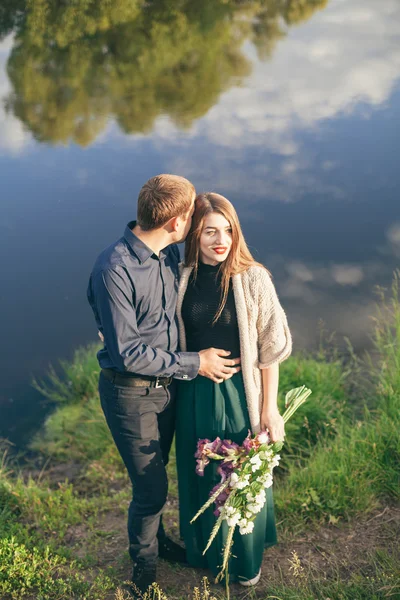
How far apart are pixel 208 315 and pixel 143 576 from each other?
4.71 feet

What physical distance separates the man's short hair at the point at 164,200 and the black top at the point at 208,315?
343 mm

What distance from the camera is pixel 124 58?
12250 mm

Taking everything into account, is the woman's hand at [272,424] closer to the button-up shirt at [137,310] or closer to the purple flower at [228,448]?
the purple flower at [228,448]

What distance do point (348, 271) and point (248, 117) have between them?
4.63 metres

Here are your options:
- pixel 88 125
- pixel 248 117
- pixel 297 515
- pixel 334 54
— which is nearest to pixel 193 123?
pixel 248 117

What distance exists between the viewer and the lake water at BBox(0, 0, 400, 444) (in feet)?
25.6

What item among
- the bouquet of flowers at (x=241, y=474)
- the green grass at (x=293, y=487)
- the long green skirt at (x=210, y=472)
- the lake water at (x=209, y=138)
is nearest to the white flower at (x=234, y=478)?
the bouquet of flowers at (x=241, y=474)

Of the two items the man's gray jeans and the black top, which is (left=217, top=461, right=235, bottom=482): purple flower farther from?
the black top

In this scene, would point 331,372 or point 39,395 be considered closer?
point 331,372

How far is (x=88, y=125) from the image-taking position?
35.7ft

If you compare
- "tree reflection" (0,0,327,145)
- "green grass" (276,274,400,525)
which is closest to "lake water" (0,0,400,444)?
"tree reflection" (0,0,327,145)

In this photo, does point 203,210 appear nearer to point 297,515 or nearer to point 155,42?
point 297,515

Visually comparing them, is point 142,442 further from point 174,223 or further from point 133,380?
point 174,223

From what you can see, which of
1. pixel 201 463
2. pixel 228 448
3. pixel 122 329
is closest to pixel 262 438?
pixel 228 448
